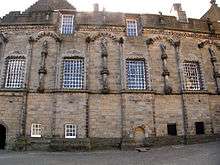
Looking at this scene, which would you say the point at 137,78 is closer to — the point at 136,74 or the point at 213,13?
the point at 136,74

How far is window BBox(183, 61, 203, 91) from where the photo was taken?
23.7 meters

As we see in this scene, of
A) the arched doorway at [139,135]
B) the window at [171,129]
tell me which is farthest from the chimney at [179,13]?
the arched doorway at [139,135]

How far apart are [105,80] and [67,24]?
6794 millimetres

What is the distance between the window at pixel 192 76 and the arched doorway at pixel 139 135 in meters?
5.80

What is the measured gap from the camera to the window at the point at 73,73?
2238 centimetres

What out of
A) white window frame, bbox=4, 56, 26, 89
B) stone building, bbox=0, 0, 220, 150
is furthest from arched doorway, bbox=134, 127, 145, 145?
white window frame, bbox=4, 56, 26, 89

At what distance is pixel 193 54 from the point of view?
80.4ft

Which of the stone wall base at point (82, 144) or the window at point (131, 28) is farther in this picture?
the window at point (131, 28)

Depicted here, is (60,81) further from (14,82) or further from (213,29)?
(213,29)

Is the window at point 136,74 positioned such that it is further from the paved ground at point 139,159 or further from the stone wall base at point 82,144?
the paved ground at point 139,159

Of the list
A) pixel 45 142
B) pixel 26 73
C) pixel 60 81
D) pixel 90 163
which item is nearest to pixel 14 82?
→ pixel 26 73

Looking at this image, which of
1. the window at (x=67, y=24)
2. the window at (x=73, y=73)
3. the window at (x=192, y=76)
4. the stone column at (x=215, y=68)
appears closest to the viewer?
the window at (x=73, y=73)

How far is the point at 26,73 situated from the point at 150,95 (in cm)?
1064

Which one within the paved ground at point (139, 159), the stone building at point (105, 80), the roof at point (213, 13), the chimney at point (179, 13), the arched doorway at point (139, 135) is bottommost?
the paved ground at point (139, 159)
